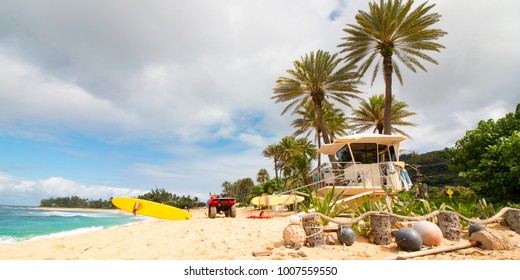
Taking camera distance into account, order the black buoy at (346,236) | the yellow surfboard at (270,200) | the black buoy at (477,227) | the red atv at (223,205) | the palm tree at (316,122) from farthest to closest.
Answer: the palm tree at (316,122), the red atv at (223,205), the yellow surfboard at (270,200), the black buoy at (477,227), the black buoy at (346,236)

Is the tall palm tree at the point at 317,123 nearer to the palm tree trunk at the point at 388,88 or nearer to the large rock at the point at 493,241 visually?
the palm tree trunk at the point at 388,88

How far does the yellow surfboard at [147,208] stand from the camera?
41.3ft

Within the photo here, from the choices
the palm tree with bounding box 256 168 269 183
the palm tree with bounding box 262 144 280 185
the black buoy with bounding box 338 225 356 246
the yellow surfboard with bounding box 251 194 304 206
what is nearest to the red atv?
the yellow surfboard with bounding box 251 194 304 206

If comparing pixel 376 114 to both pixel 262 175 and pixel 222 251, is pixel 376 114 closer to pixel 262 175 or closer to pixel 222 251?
pixel 222 251

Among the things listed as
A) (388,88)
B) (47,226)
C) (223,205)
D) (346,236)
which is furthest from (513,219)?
(47,226)

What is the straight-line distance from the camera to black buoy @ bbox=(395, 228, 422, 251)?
5586 millimetres

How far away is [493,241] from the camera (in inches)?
227

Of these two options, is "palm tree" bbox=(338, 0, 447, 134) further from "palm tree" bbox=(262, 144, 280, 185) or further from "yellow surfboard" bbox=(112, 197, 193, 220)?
"palm tree" bbox=(262, 144, 280, 185)

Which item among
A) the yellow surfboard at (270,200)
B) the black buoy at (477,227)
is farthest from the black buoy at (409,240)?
the yellow surfboard at (270,200)

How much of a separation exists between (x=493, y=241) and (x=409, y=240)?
1.86 metres

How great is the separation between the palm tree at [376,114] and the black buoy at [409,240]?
21.0 meters

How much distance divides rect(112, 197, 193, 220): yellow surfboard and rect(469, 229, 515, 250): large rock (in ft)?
40.1

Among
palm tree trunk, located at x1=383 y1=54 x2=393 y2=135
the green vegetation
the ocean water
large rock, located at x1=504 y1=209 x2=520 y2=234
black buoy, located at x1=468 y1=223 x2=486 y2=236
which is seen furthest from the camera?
palm tree trunk, located at x1=383 y1=54 x2=393 y2=135

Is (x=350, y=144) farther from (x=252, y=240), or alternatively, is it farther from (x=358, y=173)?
(x=252, y=240)
